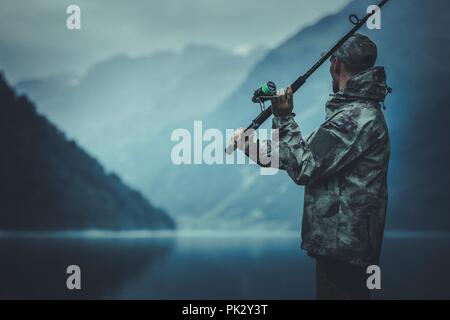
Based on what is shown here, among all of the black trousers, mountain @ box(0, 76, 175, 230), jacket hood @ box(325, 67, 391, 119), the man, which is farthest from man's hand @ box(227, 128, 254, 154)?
mountain @ box(0, 76, 175, 230)

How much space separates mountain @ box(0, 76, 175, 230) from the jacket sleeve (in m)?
47.2

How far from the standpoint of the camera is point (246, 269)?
15.8 meters

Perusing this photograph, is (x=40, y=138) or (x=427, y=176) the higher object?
(x=427, y=176)

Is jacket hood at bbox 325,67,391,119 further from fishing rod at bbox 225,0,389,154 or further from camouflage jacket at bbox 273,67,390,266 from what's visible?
fishing rod at bbox 225,0,389,154

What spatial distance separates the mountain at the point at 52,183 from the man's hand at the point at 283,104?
47.2m

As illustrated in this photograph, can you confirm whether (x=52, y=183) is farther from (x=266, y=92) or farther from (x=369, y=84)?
(x=369, y=84)

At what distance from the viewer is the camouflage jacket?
309cm

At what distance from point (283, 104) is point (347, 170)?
0.48 meters

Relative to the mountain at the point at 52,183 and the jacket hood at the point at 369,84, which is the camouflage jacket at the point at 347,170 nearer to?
the jacket hood at the point at 369,84

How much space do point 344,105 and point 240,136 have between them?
0.58 m

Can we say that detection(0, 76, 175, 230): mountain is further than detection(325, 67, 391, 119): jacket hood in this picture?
Yes


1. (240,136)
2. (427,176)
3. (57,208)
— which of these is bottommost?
(240,136)
